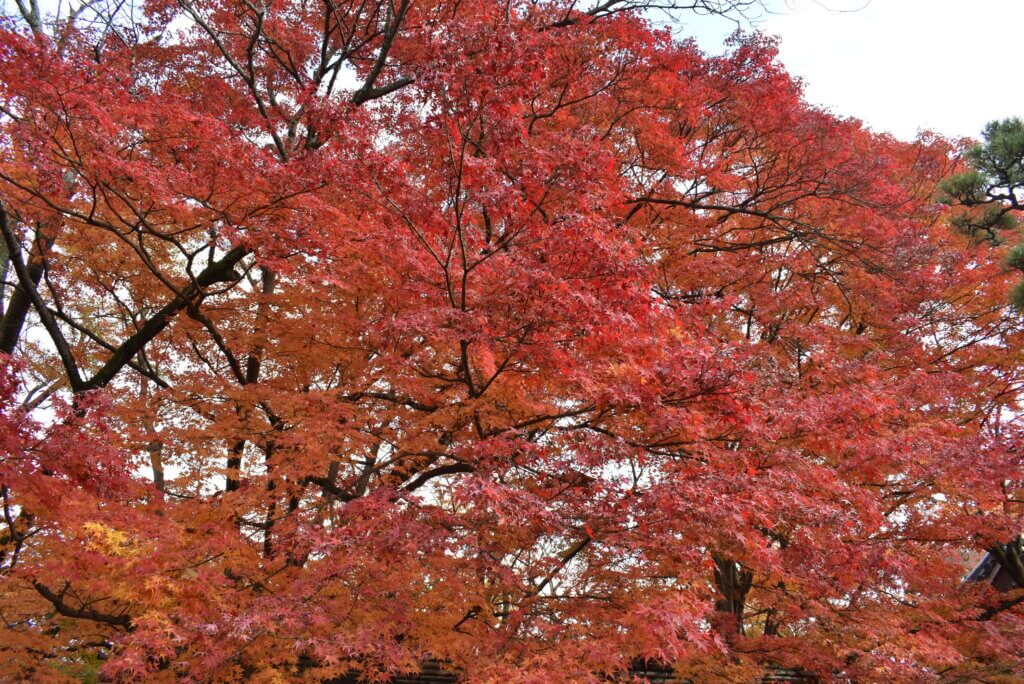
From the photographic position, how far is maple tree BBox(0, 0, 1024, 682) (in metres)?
5.35

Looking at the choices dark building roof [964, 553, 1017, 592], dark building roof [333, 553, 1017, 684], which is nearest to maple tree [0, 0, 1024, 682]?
dark building roof [333, 553, 1017, 684]

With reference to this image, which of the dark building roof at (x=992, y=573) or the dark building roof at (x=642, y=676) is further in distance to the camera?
the dark building roof at (x=992, y=573)

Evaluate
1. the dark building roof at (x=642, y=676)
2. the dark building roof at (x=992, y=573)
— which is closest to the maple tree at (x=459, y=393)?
the dark building roof at (x=642, y=676)

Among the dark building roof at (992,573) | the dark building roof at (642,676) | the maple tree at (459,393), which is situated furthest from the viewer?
the dark building roof at (992,573)

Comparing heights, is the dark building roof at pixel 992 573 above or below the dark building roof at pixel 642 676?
above

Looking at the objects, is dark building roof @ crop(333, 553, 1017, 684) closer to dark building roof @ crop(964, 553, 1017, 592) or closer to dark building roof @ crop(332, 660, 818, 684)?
dark building roof @ crop(332, 660, 818, 684)

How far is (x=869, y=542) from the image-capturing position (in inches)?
280

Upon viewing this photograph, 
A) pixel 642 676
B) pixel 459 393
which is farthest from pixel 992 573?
pixel 459 393

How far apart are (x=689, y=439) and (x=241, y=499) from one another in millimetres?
4524

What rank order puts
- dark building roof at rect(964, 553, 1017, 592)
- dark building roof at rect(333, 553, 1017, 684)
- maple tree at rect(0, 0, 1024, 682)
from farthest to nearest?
Answer: dark building roof at rect(964, 553, 1017, 592) → dark building roof at rect(333, 553, 1017, 684) → maple tree at rect(0, 0, 1024, 682)

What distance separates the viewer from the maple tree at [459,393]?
535 centimetres

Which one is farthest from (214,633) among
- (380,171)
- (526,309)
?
(380,171)

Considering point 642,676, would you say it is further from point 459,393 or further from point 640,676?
point 459,393

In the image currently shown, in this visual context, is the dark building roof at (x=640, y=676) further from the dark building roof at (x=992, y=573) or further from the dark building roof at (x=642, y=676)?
the dark building roof at (x=992, y=573)
